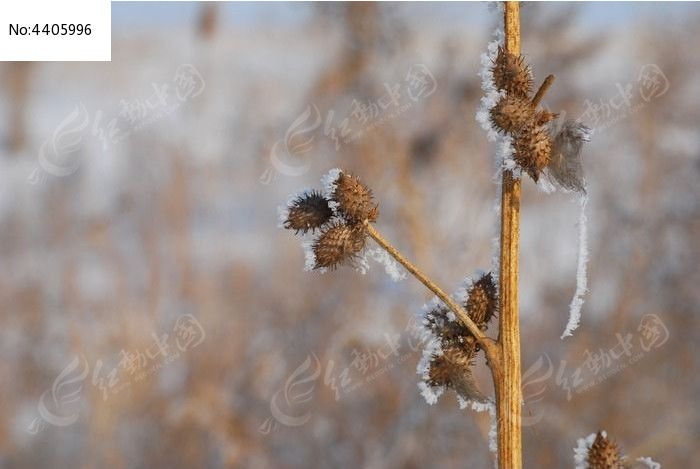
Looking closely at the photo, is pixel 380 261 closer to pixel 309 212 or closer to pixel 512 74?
pixel 309 212

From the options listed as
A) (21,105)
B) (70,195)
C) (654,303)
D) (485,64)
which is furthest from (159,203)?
(485,64)

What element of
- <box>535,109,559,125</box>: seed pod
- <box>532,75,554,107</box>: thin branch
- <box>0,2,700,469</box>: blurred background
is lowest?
<box>532,75,554,107</box>: thin branch

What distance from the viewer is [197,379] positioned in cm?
1245

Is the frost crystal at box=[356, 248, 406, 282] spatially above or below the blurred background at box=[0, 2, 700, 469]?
below

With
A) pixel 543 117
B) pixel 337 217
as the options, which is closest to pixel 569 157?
pixel 543 117

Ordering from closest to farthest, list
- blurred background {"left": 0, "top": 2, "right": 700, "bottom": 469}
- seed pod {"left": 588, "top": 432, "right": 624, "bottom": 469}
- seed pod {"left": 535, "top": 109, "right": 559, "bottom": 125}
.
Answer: seed pod {"left": 588, "top": 432, "right": 624, "bottom": 469} < seed pod {"left": 535, "top": 109, "right": 559, "bottom": 125} < blurred background {"left": 0, "top": 2, "right": 700, "bottom": 469}

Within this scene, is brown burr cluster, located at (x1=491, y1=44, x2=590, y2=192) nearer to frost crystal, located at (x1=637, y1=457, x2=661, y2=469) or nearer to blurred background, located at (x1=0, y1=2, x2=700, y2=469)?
frost crystal, located at (x1=637, y1=457, x2=661, y2=469)

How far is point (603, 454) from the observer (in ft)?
3.49

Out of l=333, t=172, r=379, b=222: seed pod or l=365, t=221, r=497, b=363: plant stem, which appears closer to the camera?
l=365, t=221, r=497, b=363: plant stem

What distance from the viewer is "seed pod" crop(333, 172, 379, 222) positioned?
131 cm

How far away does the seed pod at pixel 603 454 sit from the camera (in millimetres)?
1062

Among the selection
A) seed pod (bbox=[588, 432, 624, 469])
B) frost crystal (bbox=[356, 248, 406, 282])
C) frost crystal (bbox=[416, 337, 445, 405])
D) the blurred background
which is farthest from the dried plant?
the blurred background

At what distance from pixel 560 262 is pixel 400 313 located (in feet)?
6.95

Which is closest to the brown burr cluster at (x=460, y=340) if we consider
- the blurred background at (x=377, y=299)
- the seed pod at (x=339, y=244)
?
the seed pod at (x=339, y=244)
